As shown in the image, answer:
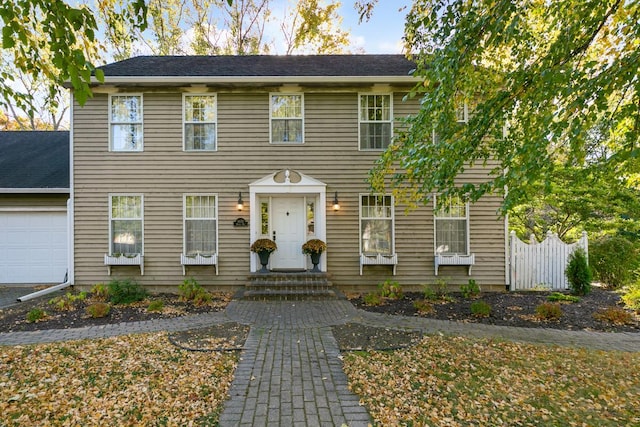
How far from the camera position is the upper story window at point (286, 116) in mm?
8094

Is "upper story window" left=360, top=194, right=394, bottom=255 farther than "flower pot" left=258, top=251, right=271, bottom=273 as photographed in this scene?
Yes

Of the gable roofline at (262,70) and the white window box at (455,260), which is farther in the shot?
the white window box at (455,260)

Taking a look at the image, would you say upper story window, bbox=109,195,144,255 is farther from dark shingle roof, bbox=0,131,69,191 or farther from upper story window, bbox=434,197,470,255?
upper story window, bbox=434,197,470,255

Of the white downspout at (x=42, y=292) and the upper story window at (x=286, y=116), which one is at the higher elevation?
the upper story window at (x=286, y=116)

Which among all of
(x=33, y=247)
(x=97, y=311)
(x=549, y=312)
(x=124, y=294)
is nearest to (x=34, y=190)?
(x=33, y=247)

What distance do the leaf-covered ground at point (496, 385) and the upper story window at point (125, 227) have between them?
6532 mm

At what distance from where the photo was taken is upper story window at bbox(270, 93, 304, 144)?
8094 millimetres

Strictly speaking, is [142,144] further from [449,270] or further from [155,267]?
[449,270]

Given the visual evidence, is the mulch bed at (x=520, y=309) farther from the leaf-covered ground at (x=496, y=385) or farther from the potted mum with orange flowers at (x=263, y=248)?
the potted mum with orange flowers at (x=263, y=248)

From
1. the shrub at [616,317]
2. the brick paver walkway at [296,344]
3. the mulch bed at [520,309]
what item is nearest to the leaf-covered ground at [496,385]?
the brick paver walkway at [296,344]

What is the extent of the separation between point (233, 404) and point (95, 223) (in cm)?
712

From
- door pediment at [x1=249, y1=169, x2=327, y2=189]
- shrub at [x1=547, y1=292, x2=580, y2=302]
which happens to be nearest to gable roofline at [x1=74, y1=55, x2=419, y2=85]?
door pediment at [x1=249, y1=169, x2=327, y2=189]

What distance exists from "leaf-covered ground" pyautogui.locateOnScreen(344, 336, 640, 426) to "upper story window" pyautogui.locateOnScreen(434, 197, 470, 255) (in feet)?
12.3

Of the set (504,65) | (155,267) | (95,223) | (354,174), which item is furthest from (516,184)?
(95,223)
